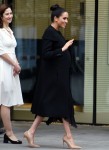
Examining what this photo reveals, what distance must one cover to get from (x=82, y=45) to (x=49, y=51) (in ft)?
8.11

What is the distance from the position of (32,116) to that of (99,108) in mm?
1109

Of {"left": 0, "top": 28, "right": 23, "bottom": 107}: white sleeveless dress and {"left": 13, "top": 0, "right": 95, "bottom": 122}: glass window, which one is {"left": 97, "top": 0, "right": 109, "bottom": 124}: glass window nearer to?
{"left": 13, "top": 0, "right": 95, "bottom": 122}: glass window

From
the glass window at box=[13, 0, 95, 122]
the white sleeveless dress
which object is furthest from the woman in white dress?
the glass window at box=[13, 0, 95, 122]

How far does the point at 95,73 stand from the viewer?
9.09 m

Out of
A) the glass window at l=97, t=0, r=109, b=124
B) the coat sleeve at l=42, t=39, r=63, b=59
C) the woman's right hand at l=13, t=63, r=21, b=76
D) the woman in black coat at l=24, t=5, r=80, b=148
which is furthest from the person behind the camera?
the glass window at l=97, t=0, r=109, b=124

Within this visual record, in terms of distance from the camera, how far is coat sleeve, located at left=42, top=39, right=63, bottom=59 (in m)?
6.65

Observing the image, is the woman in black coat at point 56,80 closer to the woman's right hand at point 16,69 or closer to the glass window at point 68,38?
the woman's right hand at point 16,69

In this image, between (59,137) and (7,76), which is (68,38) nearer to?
(59,137)

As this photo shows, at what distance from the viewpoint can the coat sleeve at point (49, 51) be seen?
21.8ft

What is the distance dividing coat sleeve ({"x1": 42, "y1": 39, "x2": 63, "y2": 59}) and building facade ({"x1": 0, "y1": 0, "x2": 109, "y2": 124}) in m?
2.32

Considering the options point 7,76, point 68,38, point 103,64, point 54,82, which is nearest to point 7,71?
point 7,76

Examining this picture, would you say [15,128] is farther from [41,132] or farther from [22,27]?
[22,27]

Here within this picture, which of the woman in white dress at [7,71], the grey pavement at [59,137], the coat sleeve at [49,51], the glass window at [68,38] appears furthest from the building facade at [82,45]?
the coat sleeve at [49,51]

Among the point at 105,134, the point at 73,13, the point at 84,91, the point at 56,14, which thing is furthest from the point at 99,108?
the point at 56,14
